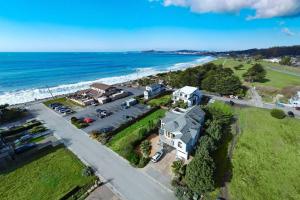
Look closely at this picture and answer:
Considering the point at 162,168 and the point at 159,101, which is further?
the point at 159,101

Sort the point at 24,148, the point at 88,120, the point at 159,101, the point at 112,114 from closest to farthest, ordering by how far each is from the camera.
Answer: the point at 24,148
the point at 88,120
the point at 112,114
the point at 159,101

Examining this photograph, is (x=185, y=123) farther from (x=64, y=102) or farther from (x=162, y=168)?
(x=64, y=102)

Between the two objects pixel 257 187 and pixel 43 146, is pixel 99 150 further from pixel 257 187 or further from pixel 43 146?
pixel 257 187

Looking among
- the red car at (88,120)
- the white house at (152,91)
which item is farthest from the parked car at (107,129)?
the white house at (152,91)

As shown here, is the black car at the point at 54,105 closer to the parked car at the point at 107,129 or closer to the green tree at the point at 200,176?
the parked car at the point at 107,129

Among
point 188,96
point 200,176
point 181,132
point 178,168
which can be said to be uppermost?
point 181,132

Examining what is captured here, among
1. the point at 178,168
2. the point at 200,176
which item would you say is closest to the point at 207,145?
the point at 178,168
